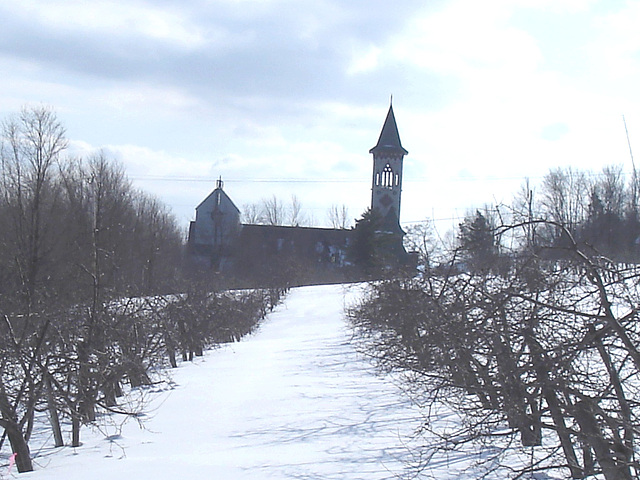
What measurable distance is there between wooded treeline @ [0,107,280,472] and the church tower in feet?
122

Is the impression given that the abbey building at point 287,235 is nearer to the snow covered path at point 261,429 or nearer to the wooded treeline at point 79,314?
the wooded treeline at point 79,314

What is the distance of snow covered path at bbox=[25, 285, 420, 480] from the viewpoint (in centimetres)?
901

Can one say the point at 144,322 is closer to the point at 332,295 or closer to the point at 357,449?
the point at 357,449

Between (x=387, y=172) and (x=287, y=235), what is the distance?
1343cm

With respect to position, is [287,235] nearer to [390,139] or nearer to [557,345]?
[390,139]

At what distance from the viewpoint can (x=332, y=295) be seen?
5144 cm

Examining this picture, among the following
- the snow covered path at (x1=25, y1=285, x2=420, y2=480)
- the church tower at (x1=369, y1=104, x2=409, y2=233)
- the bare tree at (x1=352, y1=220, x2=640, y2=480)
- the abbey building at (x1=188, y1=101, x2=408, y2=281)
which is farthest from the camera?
the church tower at (x1=369, y1=104, x2=409, y2=233)

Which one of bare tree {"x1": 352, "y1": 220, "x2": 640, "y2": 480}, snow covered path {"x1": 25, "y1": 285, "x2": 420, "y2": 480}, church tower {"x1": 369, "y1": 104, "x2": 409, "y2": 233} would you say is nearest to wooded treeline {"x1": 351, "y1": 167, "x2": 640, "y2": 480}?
bare tree {"x1": 352, "y1": 220, "x2": 640, "y2": 480}

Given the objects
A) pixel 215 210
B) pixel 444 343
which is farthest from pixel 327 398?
pixel 215 210

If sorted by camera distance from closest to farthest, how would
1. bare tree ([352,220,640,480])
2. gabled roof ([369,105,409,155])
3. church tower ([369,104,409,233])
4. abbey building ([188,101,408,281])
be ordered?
bare tree ([352,220,640,480]) → abbey building ([188,101,408,281]) → church tower ([369,104,409,233]) → gabled roof ([369,105,409,155])

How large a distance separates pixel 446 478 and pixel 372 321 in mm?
13276

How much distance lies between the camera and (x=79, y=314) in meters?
12.0

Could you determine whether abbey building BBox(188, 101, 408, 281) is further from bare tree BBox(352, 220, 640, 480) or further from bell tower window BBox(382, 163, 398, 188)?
bare tree BBox(352, 220, 640, 480)

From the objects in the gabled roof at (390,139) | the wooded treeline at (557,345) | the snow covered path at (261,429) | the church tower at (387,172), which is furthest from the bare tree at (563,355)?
the gabled roof at (390,139)
